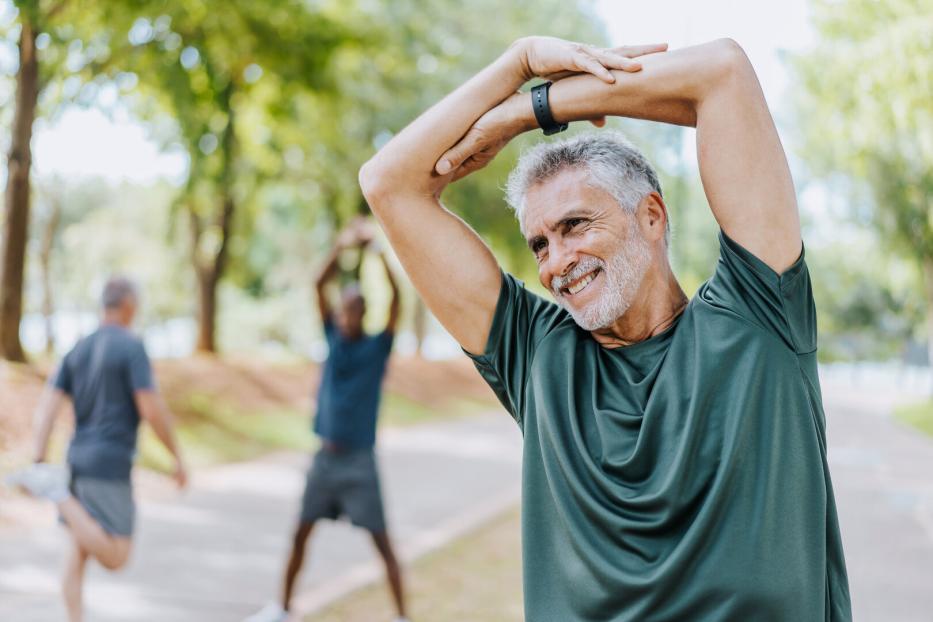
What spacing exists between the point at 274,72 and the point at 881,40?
338 inches

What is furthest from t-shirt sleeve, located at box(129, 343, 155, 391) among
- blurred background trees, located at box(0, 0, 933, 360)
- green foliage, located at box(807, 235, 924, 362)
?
green foliage, located at box(807, 235, 924, 362)

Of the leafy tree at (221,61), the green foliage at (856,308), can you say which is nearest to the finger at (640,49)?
the leafy tree at (221,61)

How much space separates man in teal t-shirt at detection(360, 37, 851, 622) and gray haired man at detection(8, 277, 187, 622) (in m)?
3.76

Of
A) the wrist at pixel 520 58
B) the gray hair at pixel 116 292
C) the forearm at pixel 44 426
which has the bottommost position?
the forearm at pixel 44 426

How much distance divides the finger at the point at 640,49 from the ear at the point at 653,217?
29cm

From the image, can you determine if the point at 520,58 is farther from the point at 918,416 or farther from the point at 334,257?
the point at 918,416

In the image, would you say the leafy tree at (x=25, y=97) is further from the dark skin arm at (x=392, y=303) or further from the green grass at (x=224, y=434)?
the dark skin arm at (x=392, y=303)

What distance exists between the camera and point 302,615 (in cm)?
591

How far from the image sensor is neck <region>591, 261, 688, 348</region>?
6.52 feet

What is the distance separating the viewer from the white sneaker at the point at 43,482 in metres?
4.99

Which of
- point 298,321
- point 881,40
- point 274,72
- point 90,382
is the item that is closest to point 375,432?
point 90,382

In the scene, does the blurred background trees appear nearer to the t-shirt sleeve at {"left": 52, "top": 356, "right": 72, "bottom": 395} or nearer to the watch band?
the watch band

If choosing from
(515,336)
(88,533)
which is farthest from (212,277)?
(515,336)

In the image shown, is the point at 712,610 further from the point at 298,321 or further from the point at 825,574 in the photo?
the point at 298,321
